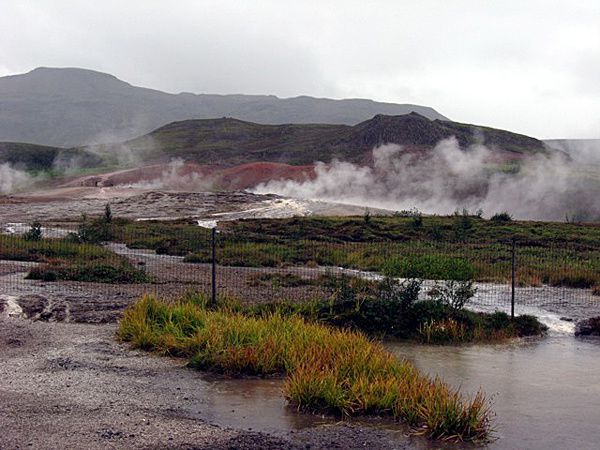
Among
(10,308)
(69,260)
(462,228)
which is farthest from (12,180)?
(10,308)

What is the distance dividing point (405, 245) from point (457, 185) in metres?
35.2

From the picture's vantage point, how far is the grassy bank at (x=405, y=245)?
2462 cm

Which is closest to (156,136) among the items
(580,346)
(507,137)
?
(507,137)

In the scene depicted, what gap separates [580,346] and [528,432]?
255 inches

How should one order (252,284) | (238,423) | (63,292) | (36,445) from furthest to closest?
(252,284) < (63,292) < (238,423) < (36,445)

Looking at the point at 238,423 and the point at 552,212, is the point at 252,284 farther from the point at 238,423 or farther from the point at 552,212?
the point at 552,212

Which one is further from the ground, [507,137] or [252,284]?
[507,137]

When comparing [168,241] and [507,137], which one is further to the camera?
[507,137]

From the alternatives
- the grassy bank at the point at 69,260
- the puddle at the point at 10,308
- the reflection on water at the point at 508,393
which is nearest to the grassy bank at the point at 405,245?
the grassy bank at the point at 69,260

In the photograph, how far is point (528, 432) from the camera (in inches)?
370

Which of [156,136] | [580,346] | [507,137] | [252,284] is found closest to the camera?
[580,346]

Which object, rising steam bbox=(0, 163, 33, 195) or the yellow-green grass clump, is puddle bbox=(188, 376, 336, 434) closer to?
the yellow-green grass clump

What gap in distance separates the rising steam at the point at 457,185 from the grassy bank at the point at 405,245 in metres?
17.2

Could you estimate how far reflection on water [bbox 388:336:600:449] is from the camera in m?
9.35
